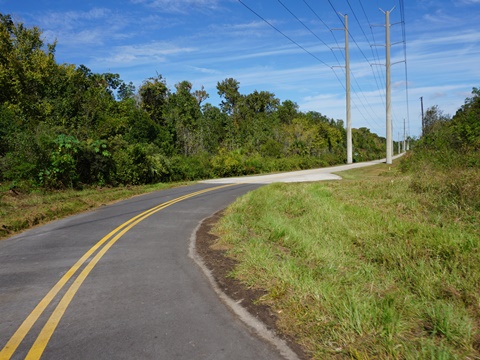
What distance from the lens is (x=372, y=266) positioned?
620 cm

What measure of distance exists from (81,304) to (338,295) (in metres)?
3.39

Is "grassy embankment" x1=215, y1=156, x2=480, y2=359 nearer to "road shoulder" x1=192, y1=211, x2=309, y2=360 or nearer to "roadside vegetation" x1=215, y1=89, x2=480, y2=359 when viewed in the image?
"roadside vegetation" x1=215, y1=89, x2=480, y2=359

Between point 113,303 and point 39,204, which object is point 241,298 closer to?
point 113,303

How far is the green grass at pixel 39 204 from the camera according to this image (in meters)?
10.7

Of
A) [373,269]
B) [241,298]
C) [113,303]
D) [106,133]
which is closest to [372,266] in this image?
[373,269]

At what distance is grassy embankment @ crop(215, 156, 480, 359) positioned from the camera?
367 centimetres

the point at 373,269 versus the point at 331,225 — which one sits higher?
the point at 331,225

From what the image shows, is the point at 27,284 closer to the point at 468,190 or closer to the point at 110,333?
the point at 110,333

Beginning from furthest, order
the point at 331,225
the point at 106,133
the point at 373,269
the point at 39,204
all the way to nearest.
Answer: the point at 106,133
the point at 39,204
the point at 331,225
the point at 373,269

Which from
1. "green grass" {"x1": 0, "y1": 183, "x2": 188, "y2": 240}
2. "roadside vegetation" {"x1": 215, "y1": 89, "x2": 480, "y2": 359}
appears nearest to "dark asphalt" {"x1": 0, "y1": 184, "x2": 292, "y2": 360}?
"roadside vegetation" {"x1": 215, "y1": 89, "x2": 480, "y2": 359}

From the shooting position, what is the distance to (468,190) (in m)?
9.70

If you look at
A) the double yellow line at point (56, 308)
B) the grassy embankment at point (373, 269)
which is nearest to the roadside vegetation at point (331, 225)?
the grassy embankment at point (373, 269)

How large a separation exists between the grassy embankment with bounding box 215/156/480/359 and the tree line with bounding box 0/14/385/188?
1294cm

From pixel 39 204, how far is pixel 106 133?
1679cm
